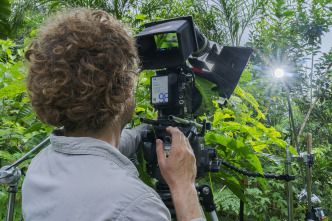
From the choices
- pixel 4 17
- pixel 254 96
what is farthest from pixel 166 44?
pixel 4 17

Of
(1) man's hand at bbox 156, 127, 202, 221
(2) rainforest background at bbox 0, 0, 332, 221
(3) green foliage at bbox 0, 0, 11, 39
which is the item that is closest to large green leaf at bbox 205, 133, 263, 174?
(2) rainforest background at bbox 0, 0, 332, 221

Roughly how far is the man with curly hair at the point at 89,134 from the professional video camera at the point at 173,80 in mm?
163

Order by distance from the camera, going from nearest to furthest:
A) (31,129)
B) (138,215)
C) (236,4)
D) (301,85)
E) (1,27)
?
(138,215), (31,129), (1,27), (301,85), (236,4)

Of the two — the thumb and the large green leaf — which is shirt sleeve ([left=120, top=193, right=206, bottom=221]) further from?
the large green leaf

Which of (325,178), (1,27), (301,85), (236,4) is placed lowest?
(325,178)

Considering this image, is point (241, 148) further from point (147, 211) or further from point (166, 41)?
point (147, 211)

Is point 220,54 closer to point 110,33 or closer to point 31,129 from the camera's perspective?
point 110,33

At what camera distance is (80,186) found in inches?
25.5

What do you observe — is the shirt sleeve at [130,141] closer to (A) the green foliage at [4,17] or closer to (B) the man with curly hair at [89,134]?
(B) the man with curly hair at [89,134]

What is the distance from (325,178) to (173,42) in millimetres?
2737

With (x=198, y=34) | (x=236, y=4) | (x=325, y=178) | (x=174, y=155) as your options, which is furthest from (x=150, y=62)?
(x=236, y=4)

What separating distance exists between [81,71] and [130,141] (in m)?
0.46

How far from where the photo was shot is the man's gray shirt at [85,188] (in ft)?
2.06

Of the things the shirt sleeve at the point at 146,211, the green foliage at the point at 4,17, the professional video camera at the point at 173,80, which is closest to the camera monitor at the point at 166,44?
the professional video camera at the point at 173,80
